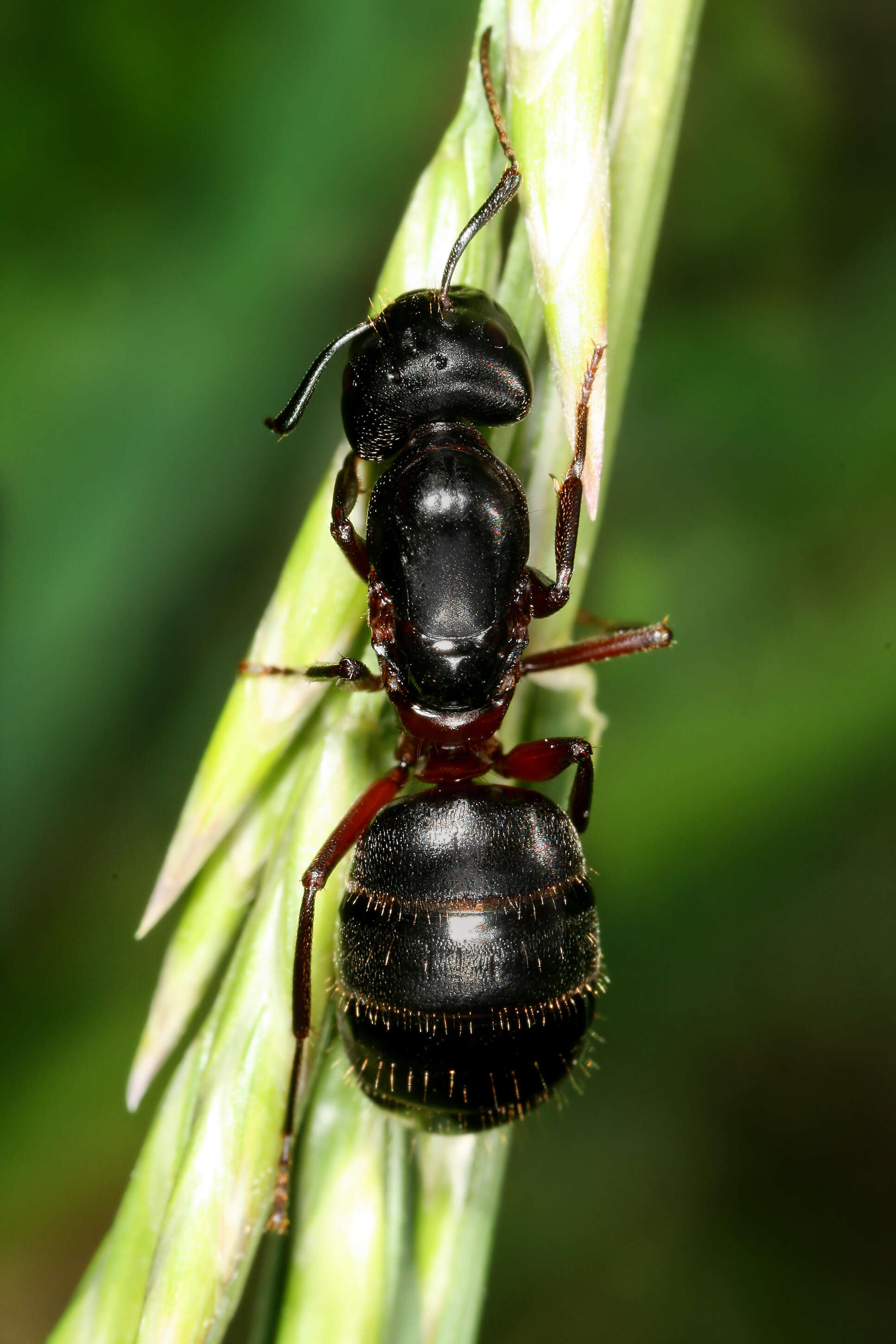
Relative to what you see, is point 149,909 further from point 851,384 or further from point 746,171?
point 746,171

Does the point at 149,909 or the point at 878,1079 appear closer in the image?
the point at 149,909

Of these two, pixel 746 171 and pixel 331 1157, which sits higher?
pixel 746 171

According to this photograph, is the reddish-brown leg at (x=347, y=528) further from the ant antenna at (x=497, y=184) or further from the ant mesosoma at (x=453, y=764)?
the ant antenna at (x=497, y=184)

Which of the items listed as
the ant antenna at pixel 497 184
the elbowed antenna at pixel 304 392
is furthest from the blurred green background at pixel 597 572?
the ant antenna at pixel 497 184

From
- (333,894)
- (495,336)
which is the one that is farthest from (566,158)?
(333,894)

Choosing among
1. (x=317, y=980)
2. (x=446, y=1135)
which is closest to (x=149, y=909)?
(x=317, y=980)

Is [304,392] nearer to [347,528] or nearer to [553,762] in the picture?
[347,528]
